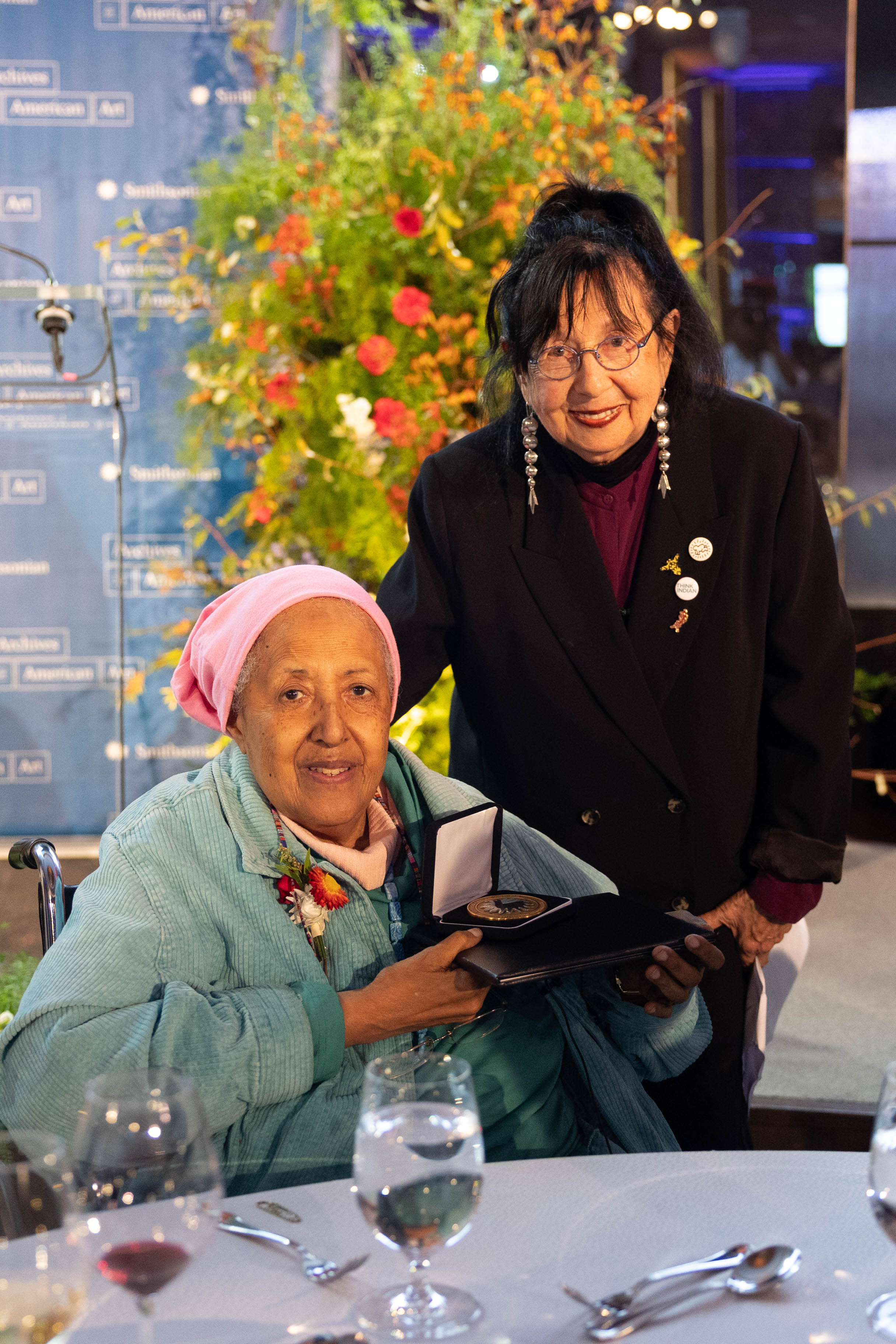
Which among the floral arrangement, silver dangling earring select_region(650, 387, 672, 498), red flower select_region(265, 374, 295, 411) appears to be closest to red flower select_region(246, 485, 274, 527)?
the floral arrangement

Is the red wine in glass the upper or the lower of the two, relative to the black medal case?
lower

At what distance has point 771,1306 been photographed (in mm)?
964

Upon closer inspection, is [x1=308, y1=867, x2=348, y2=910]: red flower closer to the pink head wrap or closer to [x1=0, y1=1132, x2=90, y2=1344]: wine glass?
the pink head wrap

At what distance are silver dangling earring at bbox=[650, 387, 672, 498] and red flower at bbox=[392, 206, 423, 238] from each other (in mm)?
1761

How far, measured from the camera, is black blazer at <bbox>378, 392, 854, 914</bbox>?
1960 mm

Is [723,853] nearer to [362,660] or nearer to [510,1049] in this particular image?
[510,1049]

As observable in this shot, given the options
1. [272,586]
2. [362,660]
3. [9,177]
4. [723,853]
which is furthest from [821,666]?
[9,177]

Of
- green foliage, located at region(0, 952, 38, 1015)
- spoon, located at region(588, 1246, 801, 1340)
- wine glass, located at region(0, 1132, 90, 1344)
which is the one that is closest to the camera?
wine glass, located at region(0, 1132, 90, 1344)

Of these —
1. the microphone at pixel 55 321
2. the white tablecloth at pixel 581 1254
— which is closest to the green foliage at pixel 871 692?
the microphone at pixel 55 321

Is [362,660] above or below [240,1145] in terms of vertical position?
above

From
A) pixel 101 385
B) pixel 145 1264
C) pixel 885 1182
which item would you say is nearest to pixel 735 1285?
pixel 885 1182

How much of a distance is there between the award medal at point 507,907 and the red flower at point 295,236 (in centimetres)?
256

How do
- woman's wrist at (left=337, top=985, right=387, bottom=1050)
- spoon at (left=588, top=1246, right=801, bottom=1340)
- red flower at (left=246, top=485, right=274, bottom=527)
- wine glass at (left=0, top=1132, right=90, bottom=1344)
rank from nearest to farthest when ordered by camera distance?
wine glass at (left=0, top=1132, right=90, bottom=1344)
spoon at (left=588, top=1246, right=801, bottom=1340)
woman's wrist at (left=337, top=985, right=387, bottom=1050)
red flower at (left=246, top=485, right=274, bottom=527)

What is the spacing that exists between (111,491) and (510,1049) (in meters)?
3.82
